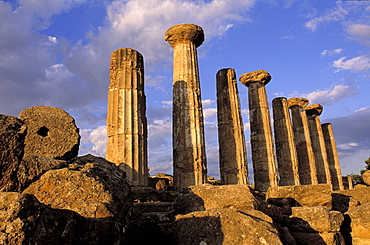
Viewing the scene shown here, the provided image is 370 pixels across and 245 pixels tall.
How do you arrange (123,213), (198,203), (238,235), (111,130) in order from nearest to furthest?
(238,235)
(123,213)
(198,203)
(111,130)

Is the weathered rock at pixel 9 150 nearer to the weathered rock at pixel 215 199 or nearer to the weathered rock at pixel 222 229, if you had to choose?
the weathered rock at pixel 222 229

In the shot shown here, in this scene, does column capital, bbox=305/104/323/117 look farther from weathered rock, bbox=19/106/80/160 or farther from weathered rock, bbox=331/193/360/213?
weathered rock, bbox=19/106/80/160

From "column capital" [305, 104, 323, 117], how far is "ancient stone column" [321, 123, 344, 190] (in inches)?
112

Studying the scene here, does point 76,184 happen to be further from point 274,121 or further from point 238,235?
point 274,121

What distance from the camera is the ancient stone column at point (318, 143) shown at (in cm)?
2467

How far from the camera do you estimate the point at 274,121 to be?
71.4 feet

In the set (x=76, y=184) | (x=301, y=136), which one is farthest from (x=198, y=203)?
(x=301, y=136)

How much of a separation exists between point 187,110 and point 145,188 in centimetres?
444

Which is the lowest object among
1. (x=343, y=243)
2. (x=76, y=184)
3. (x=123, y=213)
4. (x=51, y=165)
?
(x=343, y=243)

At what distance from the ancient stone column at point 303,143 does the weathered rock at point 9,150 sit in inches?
818

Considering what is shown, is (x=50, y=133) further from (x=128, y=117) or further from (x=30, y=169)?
(x=128, y=117)

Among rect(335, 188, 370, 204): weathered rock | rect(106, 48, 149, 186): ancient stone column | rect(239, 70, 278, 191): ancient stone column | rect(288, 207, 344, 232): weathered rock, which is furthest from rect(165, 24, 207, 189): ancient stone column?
rect(288, 207, 344, 232): weathered rock

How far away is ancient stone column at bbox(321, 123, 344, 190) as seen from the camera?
2695 cm

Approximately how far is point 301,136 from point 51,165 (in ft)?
70.3
